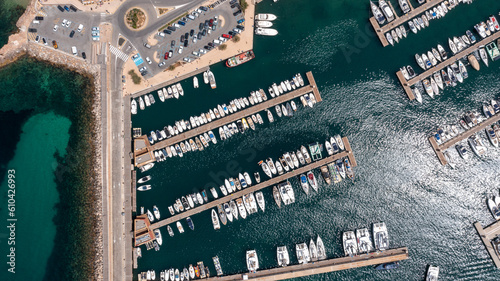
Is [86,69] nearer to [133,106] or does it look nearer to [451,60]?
[133,106]

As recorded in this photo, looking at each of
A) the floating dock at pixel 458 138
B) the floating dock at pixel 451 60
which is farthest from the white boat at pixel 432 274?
the floating dock at pixel 451 60

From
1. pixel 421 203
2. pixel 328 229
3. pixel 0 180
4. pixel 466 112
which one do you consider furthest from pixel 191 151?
pixel 466 112

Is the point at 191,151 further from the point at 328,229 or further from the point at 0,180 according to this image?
the point at 0,180

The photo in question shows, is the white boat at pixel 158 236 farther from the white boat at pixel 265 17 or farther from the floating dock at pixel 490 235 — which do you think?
the floating dock at pixel 490 235

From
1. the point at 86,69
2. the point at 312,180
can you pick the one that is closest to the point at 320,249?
the point at 312,180

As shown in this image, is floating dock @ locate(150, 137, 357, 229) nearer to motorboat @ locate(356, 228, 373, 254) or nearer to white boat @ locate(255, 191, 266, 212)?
white boat @ locate(255, 191, 266, 212)
